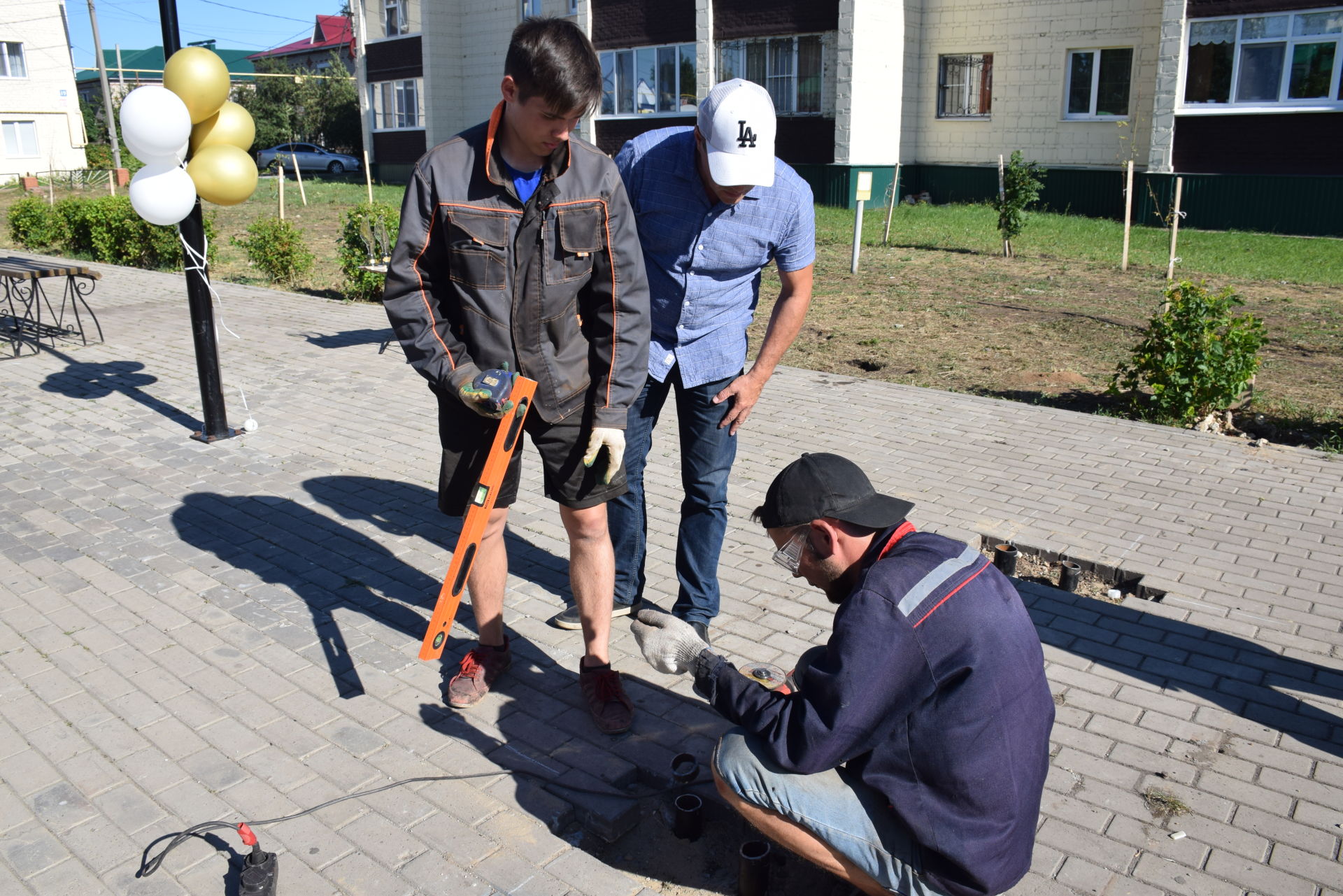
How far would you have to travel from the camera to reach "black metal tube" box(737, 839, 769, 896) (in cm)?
266

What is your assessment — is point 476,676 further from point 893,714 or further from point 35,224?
point 35,224

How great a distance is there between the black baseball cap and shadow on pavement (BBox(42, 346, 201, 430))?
5829 mm

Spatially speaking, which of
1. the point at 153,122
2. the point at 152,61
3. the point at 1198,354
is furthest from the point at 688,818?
the point at 152,61

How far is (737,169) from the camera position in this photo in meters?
3.32

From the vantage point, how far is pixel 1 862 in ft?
9.15

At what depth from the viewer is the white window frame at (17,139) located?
4081 centimetres

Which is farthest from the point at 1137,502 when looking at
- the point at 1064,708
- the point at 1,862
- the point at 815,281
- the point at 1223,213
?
the point at 1223,213

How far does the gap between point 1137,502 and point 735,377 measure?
2971mm

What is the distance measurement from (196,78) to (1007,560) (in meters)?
5.49

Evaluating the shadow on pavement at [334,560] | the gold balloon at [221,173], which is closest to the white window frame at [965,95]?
the gold balloon at [221,173]

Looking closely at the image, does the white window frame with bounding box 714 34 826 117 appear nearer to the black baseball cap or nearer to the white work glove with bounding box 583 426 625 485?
the white work glove with bounding box 583 426 625 485

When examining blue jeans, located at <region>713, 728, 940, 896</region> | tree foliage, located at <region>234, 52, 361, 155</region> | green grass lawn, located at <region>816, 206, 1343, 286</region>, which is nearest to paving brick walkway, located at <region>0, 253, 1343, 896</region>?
blue jeans, located at <region>713, 728, 940, 896</region>

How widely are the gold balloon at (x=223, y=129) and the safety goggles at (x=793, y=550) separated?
5.53 m

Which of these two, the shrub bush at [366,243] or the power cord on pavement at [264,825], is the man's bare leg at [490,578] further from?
the shrub bush at [366,243]
